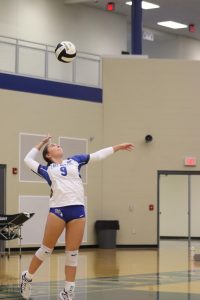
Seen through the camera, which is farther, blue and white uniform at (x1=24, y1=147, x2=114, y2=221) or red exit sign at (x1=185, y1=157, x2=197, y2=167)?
red exit sign at (x1=185, y1=157, x2=197, y2=167)

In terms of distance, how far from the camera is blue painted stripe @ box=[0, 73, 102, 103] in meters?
23.8

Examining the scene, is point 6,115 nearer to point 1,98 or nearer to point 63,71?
point 1,98

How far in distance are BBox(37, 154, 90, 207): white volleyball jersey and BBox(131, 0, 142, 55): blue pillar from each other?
766 inches

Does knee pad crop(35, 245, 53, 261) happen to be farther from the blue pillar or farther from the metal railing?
the blue pillar

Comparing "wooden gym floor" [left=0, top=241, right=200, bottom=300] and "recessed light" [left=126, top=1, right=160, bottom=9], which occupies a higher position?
"recessed light" [left=126, top=1, right=160, bottom=9]

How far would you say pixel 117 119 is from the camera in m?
27.2

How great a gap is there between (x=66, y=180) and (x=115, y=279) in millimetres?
4403

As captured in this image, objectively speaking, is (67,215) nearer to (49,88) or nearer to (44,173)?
(44,173)

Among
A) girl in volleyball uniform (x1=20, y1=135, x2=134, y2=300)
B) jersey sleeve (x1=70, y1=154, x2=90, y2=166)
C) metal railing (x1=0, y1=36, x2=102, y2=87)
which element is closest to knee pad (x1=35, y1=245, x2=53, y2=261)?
girl in volleyball uniform (x1=20, y1=135, x2=134, y2=300)

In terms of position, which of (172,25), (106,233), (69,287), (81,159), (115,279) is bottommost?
(115,279)

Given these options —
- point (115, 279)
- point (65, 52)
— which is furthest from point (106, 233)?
point (115, 279)

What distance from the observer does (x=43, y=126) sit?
81.9ft

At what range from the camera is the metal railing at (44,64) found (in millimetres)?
23969

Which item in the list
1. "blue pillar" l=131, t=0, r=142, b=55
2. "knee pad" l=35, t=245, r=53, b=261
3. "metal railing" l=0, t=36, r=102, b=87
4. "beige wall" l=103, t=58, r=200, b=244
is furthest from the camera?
"blue pillar" l=131, t=0, r=142, b=55
